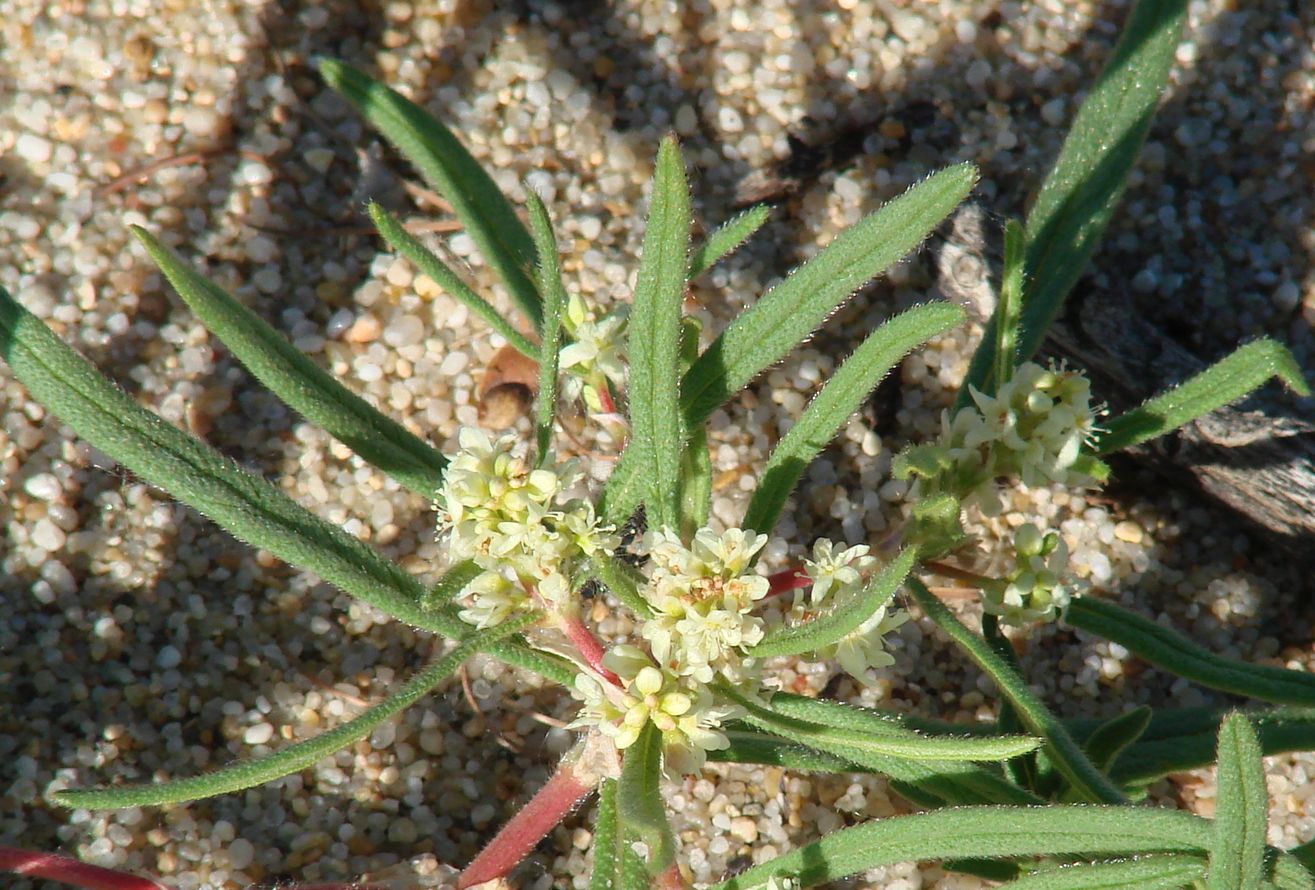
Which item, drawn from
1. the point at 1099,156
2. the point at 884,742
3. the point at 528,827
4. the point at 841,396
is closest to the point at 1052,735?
the point at 884,742

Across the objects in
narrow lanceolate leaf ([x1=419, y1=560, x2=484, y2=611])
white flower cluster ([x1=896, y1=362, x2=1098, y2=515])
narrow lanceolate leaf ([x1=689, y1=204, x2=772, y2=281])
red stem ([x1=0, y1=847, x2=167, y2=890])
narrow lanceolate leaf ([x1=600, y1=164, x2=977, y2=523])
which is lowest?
red stem ([x1=0, y1=847, x2=167, y2=890])

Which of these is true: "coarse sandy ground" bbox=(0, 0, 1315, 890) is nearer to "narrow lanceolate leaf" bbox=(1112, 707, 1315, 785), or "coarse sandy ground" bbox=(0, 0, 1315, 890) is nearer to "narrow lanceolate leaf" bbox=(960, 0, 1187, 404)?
"narrow lanceolate leaf" bbox=(960, 0, 1187, 404)

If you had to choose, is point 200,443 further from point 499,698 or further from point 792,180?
point 792,180

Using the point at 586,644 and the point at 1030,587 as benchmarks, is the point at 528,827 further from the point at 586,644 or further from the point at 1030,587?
the point at 1030,587

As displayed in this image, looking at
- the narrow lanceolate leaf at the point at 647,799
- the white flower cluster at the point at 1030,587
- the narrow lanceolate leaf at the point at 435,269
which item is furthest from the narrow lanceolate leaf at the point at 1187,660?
the narrow lanceolate leaf at the point at 435,269

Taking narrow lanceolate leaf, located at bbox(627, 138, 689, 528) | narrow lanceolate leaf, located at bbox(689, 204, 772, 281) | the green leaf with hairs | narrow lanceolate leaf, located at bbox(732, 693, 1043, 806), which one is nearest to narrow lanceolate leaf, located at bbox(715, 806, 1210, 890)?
the green leaf with hairs

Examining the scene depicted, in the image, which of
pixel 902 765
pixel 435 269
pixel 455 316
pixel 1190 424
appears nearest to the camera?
pixel 902 765
